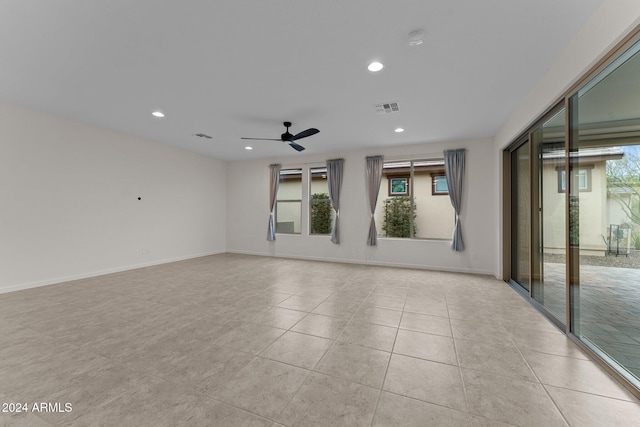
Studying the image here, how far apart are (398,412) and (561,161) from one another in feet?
9.94

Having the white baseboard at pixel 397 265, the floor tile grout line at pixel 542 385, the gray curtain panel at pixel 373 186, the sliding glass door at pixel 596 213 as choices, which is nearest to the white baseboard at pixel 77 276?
the white baseboard at pixel 397 265

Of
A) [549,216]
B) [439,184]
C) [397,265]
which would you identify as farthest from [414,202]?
[549,216]

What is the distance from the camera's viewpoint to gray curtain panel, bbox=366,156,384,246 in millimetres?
6121

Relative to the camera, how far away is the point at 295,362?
207 centimetres

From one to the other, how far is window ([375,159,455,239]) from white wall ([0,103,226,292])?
206 inches

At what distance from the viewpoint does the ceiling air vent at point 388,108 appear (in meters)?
3.83

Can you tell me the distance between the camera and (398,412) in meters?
1.55

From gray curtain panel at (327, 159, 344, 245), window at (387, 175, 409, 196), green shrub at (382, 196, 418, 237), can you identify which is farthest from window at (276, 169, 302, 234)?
window at (387, 175, 409, 196)

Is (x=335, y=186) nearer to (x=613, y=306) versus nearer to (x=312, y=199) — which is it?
(x=312, y=199)

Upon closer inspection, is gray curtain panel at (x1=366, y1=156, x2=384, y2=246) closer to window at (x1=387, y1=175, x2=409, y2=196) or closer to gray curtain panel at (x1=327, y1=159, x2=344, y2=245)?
window at (x1=387, y1=175, x2=409, y2=196)

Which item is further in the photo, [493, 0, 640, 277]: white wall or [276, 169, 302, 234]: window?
[276, 169, 302, 234]: window

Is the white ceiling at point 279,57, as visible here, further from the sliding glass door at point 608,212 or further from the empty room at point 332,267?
the sliding glass door at point 608,212

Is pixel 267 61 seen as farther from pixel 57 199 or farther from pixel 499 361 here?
pixel 57 199

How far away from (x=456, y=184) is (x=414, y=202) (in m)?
1.01
